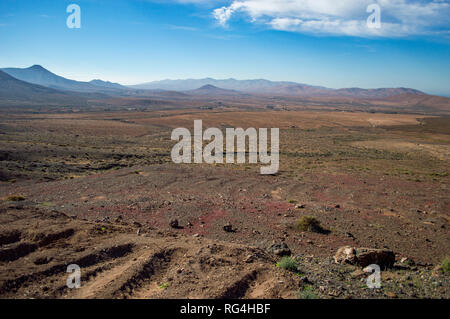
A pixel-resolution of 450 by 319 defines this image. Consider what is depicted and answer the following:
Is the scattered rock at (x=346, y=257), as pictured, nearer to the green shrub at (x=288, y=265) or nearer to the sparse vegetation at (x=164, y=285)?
the green shrub at (x=288, y=265)

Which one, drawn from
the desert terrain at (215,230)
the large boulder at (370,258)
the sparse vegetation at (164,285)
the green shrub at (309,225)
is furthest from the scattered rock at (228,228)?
the sparse vegetation at (164,285)

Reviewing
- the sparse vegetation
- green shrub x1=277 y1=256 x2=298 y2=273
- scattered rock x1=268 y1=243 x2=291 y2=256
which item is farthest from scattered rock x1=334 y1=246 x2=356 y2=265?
the sparse vegetation

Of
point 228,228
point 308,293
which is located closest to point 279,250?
point 308,293

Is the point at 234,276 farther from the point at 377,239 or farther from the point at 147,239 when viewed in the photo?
the point at 377,239

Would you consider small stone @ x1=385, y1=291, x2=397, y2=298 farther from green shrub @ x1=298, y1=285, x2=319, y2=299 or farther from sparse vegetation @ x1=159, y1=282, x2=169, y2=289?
sparse vegetation @ x1=159, y1=282, x2=169, y2=289

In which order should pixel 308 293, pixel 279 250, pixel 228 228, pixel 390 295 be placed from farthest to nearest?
pixel 228 228, pixel 279 250, pixel 390 295, pixel 308 293

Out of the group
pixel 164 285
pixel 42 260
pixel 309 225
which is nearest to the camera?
pixel 164 285

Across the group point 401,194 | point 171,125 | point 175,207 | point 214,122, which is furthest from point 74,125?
point 401,194

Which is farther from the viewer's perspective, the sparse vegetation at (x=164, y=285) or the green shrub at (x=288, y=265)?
the green shrub at (x=288, y=265)

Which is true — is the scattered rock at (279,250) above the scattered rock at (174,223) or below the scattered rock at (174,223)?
above

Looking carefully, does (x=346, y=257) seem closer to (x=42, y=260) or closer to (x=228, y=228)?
(x=228, y=228)
